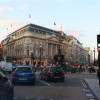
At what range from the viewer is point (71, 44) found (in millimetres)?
187875

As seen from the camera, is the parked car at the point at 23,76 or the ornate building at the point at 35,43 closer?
the parked car at the point at 23,76

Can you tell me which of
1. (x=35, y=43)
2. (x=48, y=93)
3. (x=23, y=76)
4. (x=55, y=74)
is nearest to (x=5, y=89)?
(x=48, y=93)

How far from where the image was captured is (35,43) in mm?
160125

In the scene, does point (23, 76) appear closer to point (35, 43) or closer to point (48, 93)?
point (48, 93)

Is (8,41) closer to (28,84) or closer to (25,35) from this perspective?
(25,35)

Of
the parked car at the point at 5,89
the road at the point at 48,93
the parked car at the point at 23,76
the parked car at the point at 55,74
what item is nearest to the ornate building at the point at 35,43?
the parked car at the point at 55,74

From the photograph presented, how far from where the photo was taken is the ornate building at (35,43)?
157000 millimetres

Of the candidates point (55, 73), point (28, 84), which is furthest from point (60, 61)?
point (28, 84)

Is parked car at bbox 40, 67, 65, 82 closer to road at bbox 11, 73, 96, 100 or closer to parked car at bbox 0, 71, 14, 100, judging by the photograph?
road at bbox 11, 73, 96, 100

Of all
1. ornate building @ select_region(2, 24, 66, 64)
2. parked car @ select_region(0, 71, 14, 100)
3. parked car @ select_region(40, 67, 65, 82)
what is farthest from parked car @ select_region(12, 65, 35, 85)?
ornate building @ select_region(2, 24, 66, 64)

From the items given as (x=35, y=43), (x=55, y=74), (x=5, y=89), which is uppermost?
(x=35, y=43)

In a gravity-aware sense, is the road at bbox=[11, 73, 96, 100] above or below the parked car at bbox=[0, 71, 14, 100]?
below

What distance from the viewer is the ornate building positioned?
157000 mm

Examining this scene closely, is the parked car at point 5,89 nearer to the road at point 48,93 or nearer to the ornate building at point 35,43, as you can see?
the road at point 48,93
